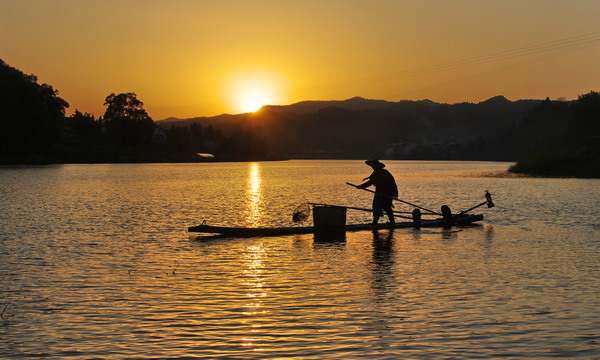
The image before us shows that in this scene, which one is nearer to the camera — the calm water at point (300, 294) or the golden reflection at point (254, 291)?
the calm water at point (300, 294)

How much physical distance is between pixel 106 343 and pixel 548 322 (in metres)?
8.47

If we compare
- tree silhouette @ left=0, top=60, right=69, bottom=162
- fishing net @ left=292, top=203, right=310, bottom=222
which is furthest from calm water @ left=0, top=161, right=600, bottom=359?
tree silhouette @ left=0, top=60, right=69, bottom=162

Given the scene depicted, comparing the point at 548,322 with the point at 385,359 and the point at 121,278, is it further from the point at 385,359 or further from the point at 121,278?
the point at 121,278

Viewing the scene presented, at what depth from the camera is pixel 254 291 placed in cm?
1588

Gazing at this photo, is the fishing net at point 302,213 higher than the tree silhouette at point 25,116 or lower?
lower

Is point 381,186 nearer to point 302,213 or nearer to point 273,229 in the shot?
point 302,213

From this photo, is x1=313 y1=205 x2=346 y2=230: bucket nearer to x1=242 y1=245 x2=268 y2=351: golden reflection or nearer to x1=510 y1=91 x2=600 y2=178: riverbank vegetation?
x1=242 y1=245 x2=268 y2=351: golden reflection

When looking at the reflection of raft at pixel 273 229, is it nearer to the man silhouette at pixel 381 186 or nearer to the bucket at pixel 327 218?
the bucket at pixel 327 218

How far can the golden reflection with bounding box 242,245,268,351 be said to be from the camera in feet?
38.1

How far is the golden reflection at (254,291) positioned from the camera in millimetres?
11617

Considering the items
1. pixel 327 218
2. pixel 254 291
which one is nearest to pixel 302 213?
pixel 327 218

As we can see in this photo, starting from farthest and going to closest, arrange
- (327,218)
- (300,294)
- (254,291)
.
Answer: (327,218) → (254,291) → (300,294)

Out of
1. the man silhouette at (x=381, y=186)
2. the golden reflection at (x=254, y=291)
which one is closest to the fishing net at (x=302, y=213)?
the man silhouette at (x=381, y=186)

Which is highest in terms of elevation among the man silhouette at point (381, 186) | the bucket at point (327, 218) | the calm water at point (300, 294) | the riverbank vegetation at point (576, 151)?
the riverbank vegetation at point (576, 151)
